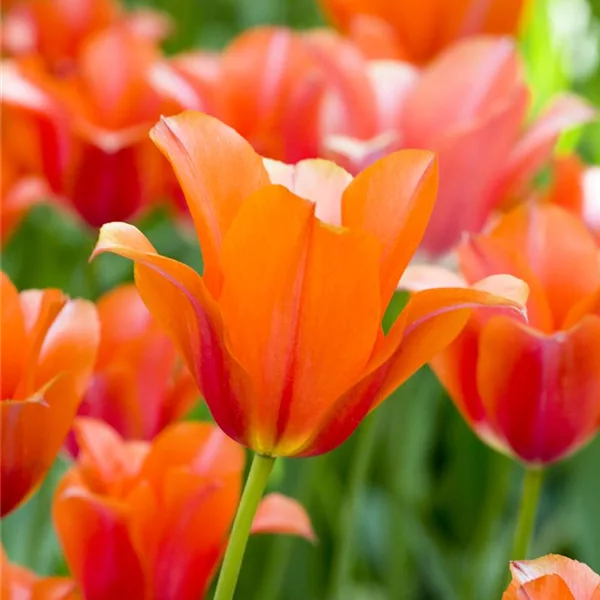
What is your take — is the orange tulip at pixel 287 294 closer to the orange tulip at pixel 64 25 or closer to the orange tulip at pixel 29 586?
the orange tulip at pixel 29 586

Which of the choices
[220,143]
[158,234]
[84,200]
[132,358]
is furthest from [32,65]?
[158,234]

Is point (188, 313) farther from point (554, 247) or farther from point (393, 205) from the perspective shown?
point (554, 247)

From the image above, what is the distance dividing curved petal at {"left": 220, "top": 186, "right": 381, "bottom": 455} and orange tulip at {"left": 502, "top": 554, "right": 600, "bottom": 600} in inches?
3.2

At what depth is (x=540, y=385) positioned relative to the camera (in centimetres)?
49

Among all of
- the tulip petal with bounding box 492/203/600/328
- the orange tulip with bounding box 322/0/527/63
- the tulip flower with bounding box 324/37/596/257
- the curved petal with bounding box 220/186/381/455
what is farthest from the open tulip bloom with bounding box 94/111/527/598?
the orange tulip with bounding box 322/0/527/63

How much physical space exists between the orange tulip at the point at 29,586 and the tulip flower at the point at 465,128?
0.95 ft

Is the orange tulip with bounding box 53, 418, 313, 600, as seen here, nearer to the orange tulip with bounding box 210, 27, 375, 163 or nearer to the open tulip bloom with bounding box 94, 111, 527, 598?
the open tulip bloom with bounding box 94, 111, 527, 598

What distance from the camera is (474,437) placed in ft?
3.32

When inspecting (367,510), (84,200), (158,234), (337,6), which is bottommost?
(367,510)

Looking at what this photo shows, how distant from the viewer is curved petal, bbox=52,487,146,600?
1.48 ft

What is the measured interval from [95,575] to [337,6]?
2.06ft

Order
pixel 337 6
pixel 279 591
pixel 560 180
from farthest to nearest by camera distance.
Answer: pixel 337 6 < pixel 279 591 < pixel 560 180

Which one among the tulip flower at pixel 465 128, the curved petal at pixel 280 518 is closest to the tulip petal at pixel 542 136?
the tulip flower at pixel 465 128

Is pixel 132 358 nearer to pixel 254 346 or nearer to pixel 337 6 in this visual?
pixel 254 346
